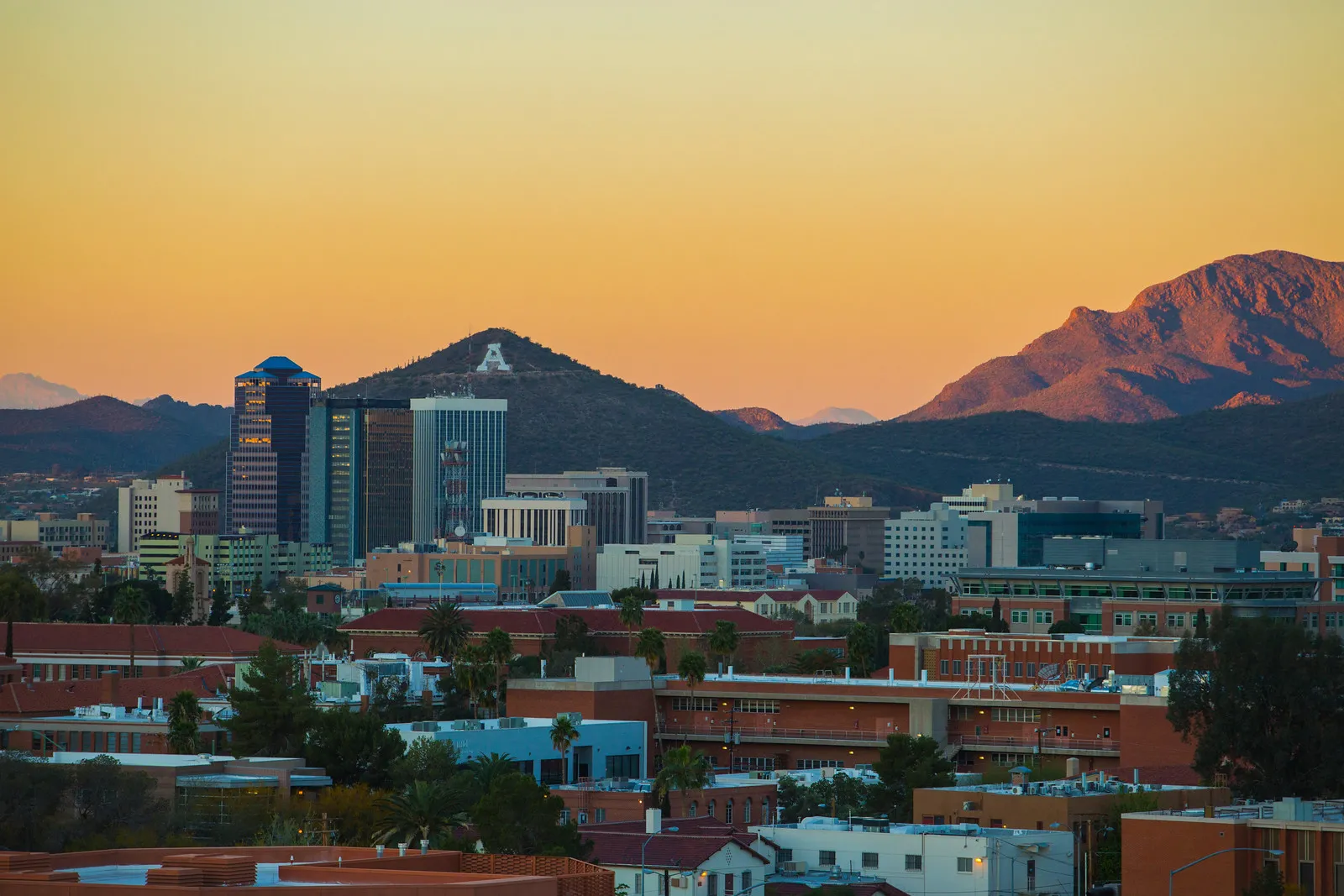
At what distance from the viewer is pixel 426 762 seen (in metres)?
99.0

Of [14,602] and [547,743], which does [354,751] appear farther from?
[14,602]

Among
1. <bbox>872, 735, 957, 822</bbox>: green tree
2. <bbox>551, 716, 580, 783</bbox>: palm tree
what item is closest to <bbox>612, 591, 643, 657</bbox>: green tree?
<bbox>551, 716, 580, 783</bbox>: palm tree

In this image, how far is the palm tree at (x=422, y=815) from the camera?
8200 centimetres

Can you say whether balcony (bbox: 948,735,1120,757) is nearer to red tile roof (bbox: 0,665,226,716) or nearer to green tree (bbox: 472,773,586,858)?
red tile roof (bbox: 0,665,226,716)

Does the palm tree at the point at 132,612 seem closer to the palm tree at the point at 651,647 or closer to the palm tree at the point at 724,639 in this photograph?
the palm tree at the point at 651,647

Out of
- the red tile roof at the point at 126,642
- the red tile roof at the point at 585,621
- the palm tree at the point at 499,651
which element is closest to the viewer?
the palm tree at the point at 499,651

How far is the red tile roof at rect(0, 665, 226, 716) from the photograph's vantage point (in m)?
120

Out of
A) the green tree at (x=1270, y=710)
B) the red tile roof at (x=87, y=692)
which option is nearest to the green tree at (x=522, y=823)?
the green tree at (x=1270, y=710)

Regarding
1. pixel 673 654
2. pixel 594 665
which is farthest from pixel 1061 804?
→ pixel 673 654

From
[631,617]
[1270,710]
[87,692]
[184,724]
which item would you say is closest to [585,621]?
[631,617]

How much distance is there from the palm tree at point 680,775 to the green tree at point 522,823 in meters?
13.2

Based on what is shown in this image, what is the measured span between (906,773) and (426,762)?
57.2 feet

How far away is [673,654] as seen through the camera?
586 feet

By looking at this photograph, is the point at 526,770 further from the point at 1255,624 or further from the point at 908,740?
the point at 1255,624
